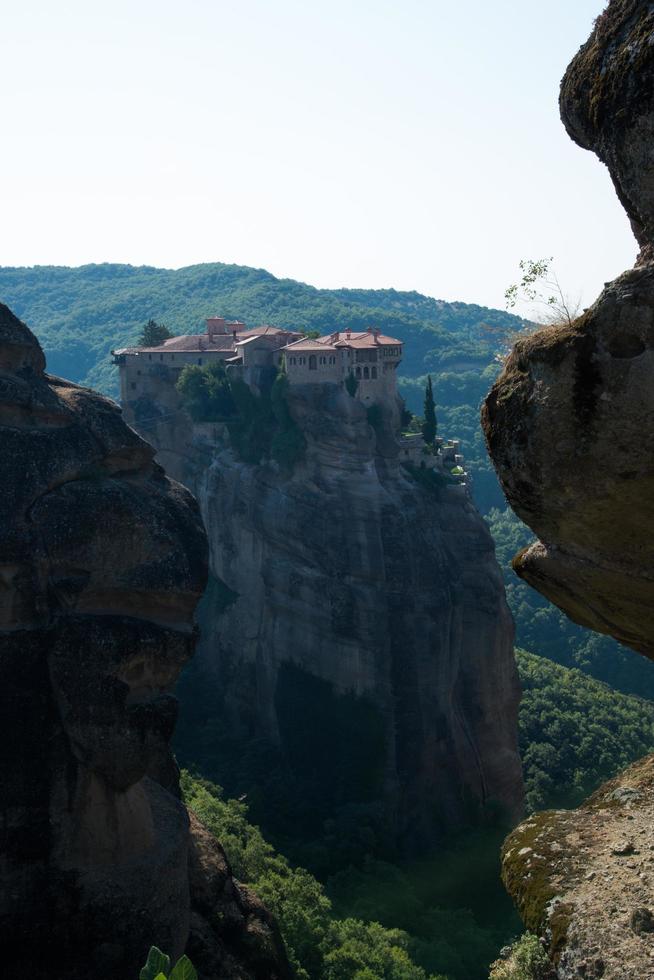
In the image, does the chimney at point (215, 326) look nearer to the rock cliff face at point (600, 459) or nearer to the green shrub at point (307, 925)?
the green shrub at point (307, 925)

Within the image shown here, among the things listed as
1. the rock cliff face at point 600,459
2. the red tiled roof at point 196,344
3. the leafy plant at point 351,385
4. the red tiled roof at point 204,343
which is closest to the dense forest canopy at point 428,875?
the leafy plant at point 351,385

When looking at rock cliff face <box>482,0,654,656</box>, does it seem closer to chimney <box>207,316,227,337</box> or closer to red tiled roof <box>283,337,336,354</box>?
red tiled roof <box>283,337,336,354</box>

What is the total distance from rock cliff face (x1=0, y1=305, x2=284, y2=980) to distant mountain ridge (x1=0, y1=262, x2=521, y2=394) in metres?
108

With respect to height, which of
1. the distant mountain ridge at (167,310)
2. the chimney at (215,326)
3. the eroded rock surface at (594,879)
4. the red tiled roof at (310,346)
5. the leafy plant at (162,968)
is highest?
the distant mountain ridge at (167,310)

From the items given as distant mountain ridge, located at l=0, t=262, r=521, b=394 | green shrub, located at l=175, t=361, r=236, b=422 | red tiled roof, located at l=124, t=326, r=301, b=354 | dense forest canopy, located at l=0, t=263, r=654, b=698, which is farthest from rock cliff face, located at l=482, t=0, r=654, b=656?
distant mountain ridge, located at l=0, t=262, r=521, b=394

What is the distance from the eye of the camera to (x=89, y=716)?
18.0 metres

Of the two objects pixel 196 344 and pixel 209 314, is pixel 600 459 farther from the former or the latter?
pixel 209 314

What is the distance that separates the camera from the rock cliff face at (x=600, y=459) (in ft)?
20.5

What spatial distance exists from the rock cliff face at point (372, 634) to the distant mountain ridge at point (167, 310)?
3108 inches

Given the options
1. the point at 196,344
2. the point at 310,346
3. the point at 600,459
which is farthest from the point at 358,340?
the point at 600,459

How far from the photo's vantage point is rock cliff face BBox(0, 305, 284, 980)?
57.6 feet

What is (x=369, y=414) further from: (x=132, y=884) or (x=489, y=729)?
(x=132, y=884)

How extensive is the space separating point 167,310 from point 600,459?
15949cm

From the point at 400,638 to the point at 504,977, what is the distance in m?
32.5
